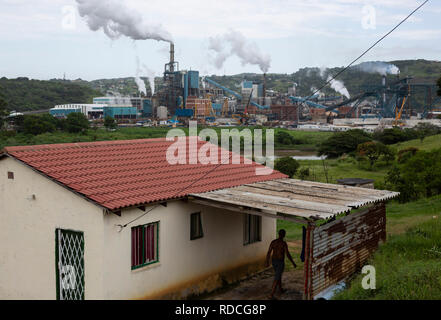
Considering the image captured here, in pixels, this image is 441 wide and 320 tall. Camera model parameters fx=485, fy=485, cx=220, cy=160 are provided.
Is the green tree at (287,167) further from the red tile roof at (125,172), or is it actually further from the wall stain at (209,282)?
the wall stain at (209,282)

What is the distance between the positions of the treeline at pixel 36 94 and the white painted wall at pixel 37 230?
284 feet

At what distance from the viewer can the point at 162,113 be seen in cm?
9988

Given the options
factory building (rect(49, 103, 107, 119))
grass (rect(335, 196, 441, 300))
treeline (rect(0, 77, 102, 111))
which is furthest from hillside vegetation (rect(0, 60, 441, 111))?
grass (rect(335, 196, 441, 300))

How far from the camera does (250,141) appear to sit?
55.1m

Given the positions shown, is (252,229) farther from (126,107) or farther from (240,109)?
(240,109)

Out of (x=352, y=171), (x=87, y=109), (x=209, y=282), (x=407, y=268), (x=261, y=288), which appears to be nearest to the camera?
(x=407, y=268)

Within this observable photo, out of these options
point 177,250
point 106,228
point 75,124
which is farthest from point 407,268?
point 75,124

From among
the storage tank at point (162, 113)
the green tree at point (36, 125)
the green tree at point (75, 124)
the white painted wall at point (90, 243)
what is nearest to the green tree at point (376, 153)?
the white painted wall at point (90, 243)

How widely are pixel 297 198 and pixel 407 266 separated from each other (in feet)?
7.67

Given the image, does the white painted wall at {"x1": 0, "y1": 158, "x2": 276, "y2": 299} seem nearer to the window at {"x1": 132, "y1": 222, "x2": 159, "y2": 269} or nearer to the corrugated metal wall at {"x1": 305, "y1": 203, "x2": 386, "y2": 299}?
the window at {"x1": 132, "y1": 222, "x2": 159, "y2": 269}

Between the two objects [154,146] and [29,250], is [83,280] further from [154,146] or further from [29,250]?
[154,146]

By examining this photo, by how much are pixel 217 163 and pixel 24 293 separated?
17.3 feet

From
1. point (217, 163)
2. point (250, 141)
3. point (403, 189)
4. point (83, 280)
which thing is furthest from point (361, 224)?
point (250, 141)

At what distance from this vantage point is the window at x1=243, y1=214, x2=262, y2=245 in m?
11.3
